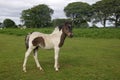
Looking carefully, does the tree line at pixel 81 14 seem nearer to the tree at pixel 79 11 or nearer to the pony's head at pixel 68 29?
the tree at pixel 79 11

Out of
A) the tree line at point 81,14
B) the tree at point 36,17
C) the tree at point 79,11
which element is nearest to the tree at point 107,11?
the tree line at point 81,14

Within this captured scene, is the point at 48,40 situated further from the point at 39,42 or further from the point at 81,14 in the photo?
the point at 81,14

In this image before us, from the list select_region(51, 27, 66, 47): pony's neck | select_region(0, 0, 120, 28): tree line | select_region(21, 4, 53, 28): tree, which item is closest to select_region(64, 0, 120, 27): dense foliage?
select_region(0, 0, 120, 28): tree line

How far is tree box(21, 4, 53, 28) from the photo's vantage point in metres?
64.5

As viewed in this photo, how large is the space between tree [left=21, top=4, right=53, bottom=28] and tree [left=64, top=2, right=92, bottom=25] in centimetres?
724

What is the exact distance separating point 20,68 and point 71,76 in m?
2.38

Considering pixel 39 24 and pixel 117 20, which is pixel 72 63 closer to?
pixel 117 20

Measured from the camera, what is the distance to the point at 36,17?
65688mm

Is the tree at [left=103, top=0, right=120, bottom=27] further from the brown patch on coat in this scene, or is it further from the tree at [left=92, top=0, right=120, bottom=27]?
the brown patch on coat

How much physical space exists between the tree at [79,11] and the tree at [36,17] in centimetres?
724

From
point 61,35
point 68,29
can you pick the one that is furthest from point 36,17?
point 68,29

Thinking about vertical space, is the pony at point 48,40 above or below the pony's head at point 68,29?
below

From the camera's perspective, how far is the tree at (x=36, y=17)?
64.5m

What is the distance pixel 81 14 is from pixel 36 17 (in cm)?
1356
